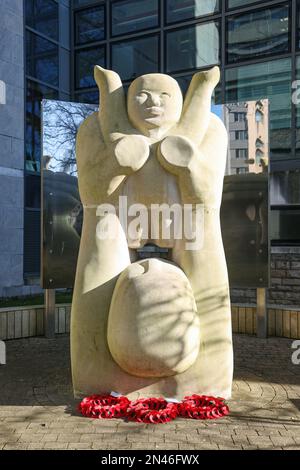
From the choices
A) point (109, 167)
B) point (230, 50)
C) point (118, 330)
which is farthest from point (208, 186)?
point (230, 50)

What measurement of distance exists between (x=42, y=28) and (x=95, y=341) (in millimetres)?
12033

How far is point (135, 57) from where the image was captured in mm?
15016

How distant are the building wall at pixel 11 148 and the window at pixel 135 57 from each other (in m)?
3.21

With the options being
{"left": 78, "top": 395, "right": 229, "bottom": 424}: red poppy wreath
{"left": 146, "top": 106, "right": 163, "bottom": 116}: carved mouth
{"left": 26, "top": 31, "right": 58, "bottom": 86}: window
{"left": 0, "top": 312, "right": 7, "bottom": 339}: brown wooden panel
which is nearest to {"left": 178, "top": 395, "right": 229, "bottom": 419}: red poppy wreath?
{"left": 78, "top": 395, "right": 229, "bottom": 424}: red poppy wreath

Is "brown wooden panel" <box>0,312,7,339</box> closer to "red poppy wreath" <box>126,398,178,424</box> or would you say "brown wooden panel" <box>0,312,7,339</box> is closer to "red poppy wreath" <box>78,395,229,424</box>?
"red poppy wreath" <box>78,395,229,424</box>

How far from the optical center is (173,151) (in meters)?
5.21

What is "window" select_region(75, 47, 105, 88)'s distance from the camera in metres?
15.5

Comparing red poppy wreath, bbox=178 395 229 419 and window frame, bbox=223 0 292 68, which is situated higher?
window frame, bbox=223 0 292 68

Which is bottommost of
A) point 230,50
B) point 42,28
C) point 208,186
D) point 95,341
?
point 95,341

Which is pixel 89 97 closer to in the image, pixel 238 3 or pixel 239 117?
pixel 238 3

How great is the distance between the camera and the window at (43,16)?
14111mm

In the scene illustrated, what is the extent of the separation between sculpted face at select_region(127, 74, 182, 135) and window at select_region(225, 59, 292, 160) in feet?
25.7

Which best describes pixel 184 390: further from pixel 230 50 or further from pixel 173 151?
pixel 230 50

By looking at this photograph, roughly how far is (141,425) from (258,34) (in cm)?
1156
